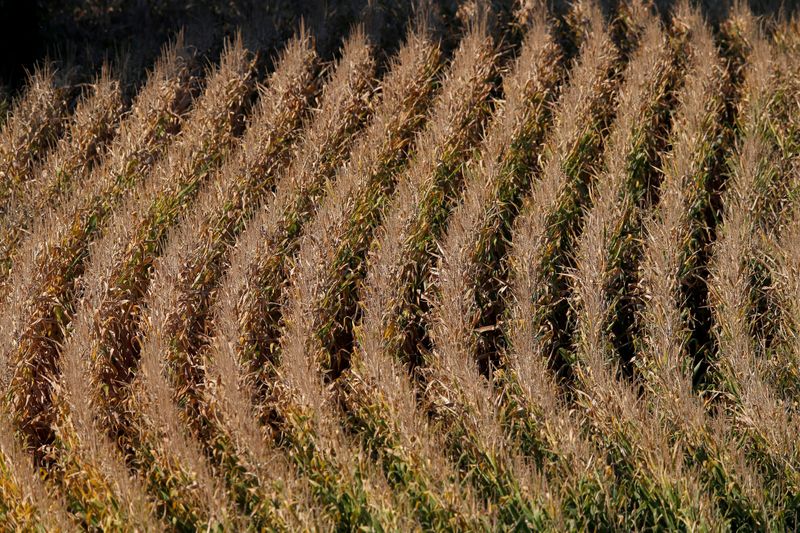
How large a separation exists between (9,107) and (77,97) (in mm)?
540

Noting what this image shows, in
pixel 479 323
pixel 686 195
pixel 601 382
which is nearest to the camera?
pixel 601 382

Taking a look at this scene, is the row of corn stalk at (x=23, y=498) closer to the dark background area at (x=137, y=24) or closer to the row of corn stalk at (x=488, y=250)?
the row of corn stalk at (x=488, y=250)

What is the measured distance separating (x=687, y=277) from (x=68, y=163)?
408 cm

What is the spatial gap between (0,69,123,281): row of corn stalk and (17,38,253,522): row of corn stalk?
313 millimetres

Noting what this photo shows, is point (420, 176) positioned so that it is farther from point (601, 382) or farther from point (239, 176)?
point (601, 382)

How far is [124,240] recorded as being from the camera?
5.46 metres

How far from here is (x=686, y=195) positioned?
5777 mm

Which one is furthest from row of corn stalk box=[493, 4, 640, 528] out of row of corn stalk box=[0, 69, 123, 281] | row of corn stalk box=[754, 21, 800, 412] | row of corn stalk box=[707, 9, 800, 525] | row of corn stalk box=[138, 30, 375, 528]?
row of corn stalk box=[0, 69, 123, 281]

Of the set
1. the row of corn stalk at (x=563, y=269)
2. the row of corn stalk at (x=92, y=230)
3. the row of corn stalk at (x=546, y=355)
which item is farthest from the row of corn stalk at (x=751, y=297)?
the row of corn stalk at (x=92, y=230)

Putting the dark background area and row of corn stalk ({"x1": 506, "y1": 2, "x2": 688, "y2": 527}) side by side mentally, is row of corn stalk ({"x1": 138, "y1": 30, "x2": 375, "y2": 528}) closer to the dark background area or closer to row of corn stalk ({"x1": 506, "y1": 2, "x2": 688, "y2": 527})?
the dark background area

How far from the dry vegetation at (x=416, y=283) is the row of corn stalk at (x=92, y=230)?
0.02m

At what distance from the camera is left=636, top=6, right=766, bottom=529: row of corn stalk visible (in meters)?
4.02

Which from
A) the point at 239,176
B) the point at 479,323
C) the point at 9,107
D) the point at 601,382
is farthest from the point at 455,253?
the point at 9,107

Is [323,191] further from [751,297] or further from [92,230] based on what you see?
[751,297]
